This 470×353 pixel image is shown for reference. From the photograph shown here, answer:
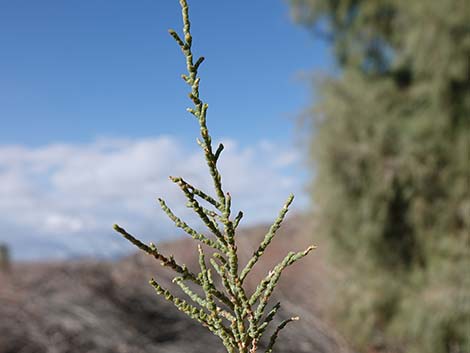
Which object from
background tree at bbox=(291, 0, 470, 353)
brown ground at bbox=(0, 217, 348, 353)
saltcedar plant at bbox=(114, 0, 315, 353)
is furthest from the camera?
background tree at bbox=(291, 0, 470, 353)

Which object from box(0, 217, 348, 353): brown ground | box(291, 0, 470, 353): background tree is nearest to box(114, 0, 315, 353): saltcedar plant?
box(0, 217, 348, 353): brown ground

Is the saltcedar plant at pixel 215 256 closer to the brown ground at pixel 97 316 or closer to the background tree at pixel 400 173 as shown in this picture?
the brown ground at pixel 97 316

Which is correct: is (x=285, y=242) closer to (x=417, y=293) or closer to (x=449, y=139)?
(x=417, y=293)

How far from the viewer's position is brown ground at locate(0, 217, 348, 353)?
116 inches

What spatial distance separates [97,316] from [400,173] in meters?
3.45

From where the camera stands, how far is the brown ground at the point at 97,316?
2940mm

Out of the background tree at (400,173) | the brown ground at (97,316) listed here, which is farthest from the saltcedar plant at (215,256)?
the background tree at (400,173)

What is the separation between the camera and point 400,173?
17.7 feet

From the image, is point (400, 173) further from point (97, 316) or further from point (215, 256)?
point (215, 256)

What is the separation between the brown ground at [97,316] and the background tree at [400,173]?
59.9 inches

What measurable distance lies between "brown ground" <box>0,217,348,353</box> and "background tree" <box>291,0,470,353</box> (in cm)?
152

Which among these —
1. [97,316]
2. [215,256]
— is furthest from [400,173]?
[215,256]

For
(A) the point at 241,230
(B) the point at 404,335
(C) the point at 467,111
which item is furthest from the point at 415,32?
(A) the point at 241,230

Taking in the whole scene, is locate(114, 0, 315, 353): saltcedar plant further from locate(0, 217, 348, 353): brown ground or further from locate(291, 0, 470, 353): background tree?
locate(291, 0, 470, 353): background tree
